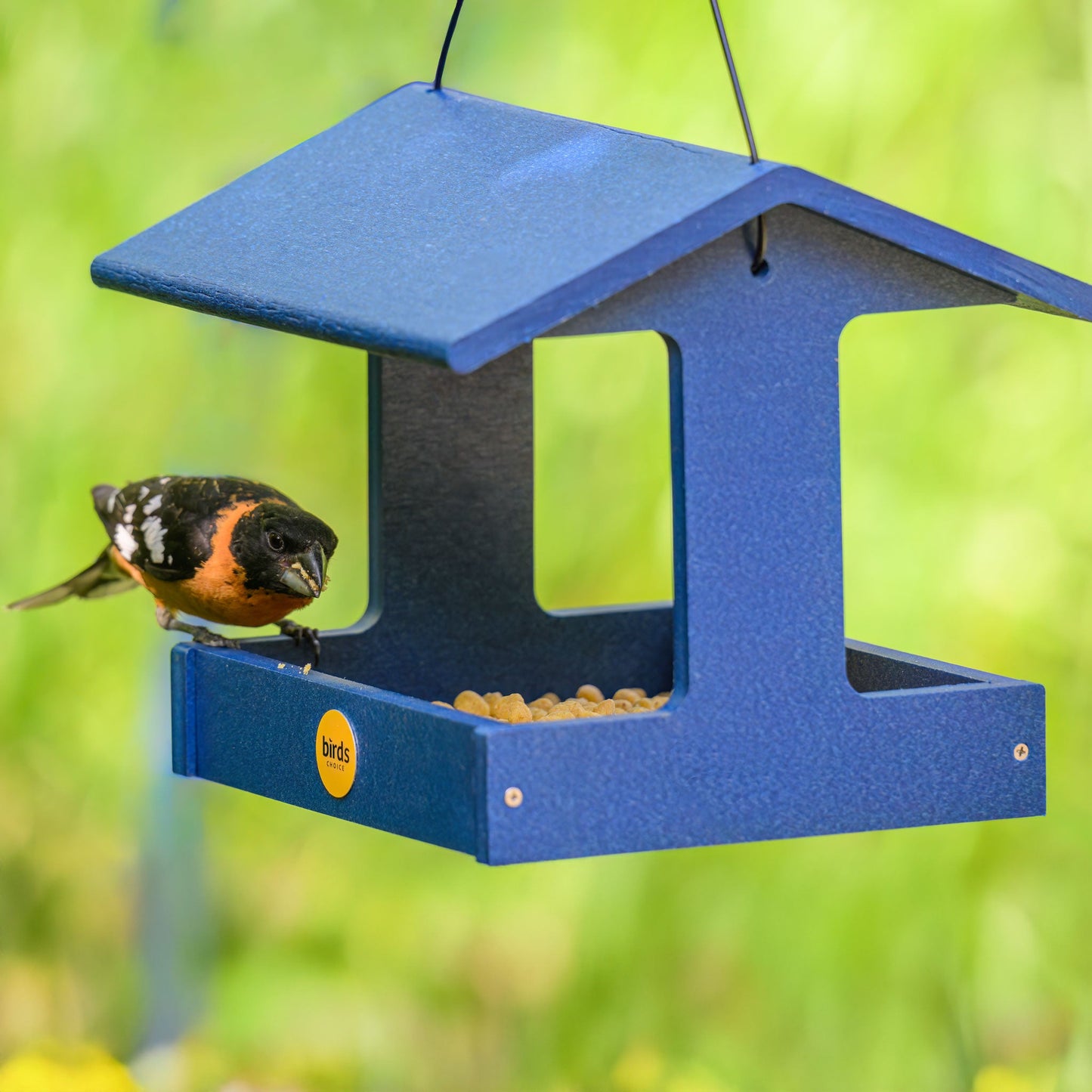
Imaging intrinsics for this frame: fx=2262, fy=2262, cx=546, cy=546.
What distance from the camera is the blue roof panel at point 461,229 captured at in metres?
3.44

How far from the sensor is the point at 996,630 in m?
6.82

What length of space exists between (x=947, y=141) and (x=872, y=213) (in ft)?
11.2

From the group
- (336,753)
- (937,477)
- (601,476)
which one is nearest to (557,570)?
(601,476)

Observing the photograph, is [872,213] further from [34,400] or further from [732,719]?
[34,400]

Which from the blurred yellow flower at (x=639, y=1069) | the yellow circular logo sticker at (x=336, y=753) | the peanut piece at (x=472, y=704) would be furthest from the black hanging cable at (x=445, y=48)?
the blurred yellow flower at (x=639, y=1069)

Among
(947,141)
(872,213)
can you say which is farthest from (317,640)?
(947,141)

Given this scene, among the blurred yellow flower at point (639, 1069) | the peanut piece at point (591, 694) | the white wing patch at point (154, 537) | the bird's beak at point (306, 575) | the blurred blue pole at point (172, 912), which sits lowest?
the blurred yellow flower at point (639, 1069)

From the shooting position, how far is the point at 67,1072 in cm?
691

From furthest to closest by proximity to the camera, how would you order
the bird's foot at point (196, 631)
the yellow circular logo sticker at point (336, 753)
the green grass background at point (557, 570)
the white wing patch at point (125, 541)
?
the green grass background at point (557, 570)
the white wing patch at point (125, 541)
the bird's foot at point (196, 631)
the yellow circular logo sticker at point (336, 753)

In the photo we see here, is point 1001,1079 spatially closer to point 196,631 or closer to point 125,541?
point 196,631

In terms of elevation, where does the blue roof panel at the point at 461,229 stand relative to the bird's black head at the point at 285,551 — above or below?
above

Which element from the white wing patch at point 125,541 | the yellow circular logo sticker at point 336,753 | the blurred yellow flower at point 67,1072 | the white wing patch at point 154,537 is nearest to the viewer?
the yellow circular logo sticker at point 336,753

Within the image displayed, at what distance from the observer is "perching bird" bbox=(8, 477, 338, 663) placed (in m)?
4.50

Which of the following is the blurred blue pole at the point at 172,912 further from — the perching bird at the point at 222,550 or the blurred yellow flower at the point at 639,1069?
the perching bird at the point at 222,550
